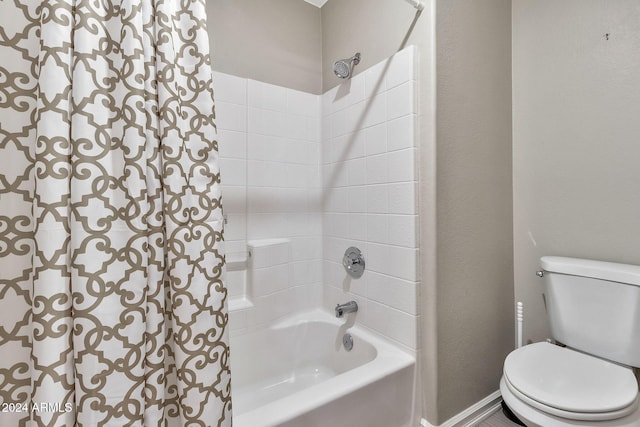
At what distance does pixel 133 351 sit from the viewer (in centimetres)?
70

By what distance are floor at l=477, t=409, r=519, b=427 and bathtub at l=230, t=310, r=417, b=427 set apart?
41cm

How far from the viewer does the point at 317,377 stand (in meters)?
1.71

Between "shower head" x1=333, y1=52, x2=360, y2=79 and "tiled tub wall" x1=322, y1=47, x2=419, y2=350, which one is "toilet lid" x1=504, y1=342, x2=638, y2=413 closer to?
"tiled tub wall" x1=322, y1=47, x2=419, y2=350

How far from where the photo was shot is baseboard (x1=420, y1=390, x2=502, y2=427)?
1317mm

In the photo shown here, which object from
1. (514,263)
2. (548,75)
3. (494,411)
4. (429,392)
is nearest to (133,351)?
(429,392)

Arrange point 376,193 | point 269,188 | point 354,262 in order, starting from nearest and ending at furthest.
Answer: point 376,193 → point 354,262 → point 269,188

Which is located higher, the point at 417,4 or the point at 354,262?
the point at 417,4

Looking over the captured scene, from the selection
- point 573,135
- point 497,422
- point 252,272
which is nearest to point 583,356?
point 497,422

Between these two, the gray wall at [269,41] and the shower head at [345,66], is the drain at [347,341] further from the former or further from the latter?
the gray wall at [269,41]

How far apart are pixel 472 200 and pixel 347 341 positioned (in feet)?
3.23

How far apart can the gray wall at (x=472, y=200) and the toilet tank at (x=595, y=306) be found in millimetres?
248

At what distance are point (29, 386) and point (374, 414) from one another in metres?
1.10

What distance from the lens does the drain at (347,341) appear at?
5.15 feet

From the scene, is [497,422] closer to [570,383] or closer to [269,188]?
[570,383]
